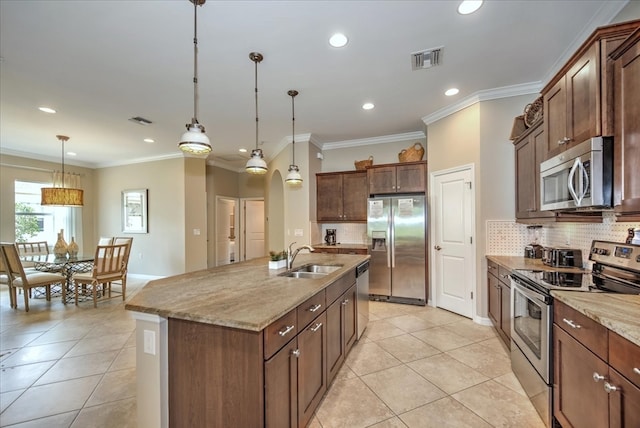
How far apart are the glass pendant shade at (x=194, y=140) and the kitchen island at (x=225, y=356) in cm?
99

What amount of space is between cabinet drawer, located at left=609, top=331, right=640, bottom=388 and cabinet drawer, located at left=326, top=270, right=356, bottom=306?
4.87ft

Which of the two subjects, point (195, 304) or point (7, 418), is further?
point (7, 418)

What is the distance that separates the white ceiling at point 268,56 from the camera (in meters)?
2.04

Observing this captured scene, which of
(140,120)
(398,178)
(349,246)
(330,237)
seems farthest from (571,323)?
(140,120)

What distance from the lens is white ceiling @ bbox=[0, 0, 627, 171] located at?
2.04 meters

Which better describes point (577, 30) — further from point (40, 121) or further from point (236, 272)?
point (40, 121)

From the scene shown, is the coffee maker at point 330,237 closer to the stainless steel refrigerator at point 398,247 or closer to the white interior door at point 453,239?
the stainless steel refrigerator at point 398,247

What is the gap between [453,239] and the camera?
383 centimetres

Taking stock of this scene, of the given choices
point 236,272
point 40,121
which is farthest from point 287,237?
point 40,121

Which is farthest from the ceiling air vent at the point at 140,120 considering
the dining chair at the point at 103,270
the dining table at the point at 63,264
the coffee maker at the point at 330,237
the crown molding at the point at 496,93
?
the crown molding at the point at 496,93

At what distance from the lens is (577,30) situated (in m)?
2.28

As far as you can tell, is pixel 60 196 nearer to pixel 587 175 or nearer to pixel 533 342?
pixel 533 342

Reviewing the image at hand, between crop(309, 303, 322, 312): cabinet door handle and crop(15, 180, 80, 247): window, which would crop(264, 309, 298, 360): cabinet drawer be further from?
crop(15, 180, 80, 247): window

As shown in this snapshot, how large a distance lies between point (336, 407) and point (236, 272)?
4.22 ft
